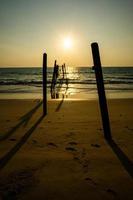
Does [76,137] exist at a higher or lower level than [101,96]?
lower

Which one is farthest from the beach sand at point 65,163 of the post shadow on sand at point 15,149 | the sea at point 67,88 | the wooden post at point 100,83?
the sea at point 67,88

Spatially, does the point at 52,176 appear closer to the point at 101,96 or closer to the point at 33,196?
the point at 33,196

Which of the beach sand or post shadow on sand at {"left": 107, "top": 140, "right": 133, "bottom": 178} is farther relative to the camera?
post shadow on sand at {"left": 107, "top": 140, "right": 133, "bottom": 178}

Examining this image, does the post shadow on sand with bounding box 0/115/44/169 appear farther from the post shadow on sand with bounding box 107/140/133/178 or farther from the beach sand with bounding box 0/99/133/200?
the post shadow on sand with bounding box 107/140/133/178

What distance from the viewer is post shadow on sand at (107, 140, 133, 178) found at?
11.1ft

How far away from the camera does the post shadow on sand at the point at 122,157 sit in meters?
3.39

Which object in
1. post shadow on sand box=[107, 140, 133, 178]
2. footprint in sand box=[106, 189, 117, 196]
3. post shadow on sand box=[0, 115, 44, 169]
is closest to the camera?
footprint in sand box=[106, 189, 117, 196]

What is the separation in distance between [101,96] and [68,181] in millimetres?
2334

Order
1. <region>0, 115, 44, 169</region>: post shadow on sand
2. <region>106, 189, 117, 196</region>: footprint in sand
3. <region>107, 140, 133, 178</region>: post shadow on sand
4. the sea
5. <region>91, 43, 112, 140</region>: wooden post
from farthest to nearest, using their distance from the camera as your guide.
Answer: the sea → <region>91, 43, 112, 140</region>: wooden post → <region>0, 115, 44, 169</region>: post shadow on sand → <region>107, 140, 133, 178</region>: post shadow on sand → <region>106, 189, 117, 196</region>: footprint in sand

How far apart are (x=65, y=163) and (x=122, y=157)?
1.07 metres

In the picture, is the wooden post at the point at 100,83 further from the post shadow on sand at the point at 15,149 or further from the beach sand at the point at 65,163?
the post shadow on sand at the point at 15,149

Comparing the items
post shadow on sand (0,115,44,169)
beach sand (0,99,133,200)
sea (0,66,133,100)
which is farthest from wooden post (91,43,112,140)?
sea (0,66,133,100)

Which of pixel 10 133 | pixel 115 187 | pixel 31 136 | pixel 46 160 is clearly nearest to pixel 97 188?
pixel 115 187

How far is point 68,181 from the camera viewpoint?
303 centimetres
